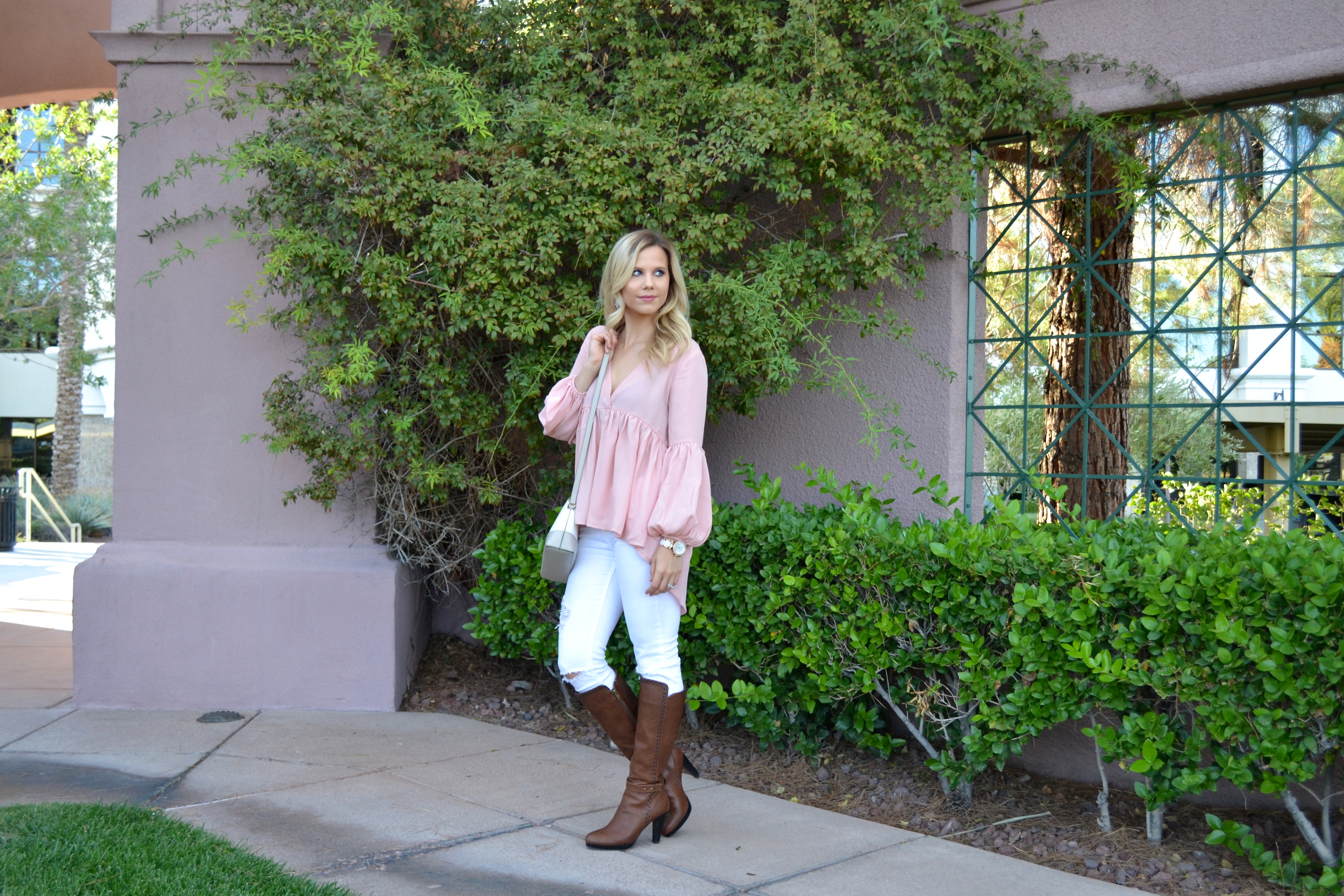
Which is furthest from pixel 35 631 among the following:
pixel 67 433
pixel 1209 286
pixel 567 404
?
pixel 67 433

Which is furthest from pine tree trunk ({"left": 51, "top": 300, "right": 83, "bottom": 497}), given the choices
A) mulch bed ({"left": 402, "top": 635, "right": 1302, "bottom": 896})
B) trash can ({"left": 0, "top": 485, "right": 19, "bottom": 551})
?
mulch bed ({"left": 402, "top": 635, "right": 1302, "bottom": 896})

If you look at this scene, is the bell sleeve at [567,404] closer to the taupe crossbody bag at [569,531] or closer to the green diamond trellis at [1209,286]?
the taupe crossbody bag at [569,531]

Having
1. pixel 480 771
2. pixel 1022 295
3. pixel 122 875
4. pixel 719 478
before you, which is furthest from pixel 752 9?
pixel 122 875

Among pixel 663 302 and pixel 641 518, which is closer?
pixel 641 518

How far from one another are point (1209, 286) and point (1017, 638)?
254cm

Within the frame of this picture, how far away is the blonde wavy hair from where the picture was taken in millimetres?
3330

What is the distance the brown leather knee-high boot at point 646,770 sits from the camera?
3271 millimetres

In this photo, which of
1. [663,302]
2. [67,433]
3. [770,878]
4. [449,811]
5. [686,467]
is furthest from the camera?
[67,433]

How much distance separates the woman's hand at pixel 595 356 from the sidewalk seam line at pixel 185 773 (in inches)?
80.2

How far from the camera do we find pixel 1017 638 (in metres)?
3.47

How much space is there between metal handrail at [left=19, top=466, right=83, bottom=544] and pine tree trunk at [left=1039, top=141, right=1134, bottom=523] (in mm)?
15698

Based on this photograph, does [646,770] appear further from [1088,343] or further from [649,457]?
[1088,343]

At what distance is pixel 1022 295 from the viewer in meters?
5.18

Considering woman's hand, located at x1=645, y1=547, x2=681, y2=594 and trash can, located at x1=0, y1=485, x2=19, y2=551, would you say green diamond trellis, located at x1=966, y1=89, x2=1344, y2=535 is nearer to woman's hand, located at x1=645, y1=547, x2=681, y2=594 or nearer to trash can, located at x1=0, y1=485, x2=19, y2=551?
woman's hand, located at x1=645, y1=547, x2=681, y2=594
